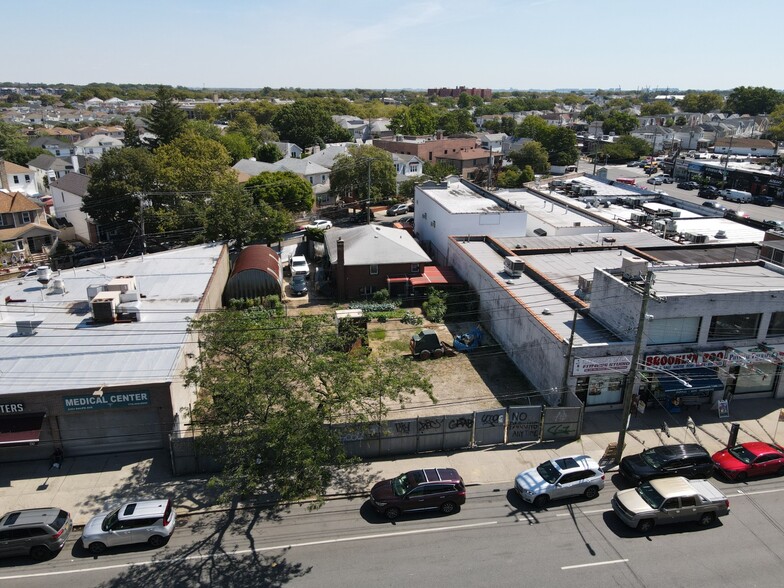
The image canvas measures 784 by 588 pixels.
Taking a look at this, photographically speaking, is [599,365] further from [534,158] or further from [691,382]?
[534,158]

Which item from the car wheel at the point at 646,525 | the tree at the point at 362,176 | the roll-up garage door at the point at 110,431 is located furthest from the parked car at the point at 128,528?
the tree at the point at 362,176

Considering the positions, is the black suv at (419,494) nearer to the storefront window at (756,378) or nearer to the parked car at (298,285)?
the storefront window at (756,378)

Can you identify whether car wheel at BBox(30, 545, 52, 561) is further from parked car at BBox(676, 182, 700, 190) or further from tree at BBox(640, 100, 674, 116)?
tree at BBox(640, 100, 674, 116)

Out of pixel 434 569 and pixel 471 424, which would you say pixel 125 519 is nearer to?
pixel 434 569

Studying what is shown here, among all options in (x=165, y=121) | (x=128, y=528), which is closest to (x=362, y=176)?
(x=165, y=121)

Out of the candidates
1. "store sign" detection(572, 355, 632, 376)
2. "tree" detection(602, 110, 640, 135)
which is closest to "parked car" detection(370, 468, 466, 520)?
"store sign" detection(572, 355, 632, 376)
